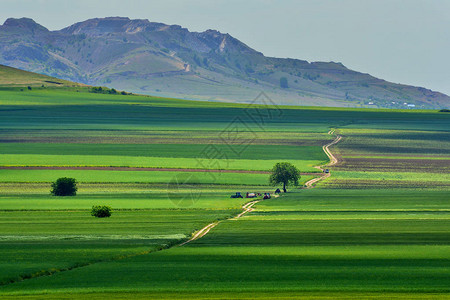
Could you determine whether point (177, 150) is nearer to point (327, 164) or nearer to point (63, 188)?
point (327, 164)

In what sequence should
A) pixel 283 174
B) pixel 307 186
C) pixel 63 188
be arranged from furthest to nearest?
pixel 307 186 → pixel 283 174 → pixel 63 188

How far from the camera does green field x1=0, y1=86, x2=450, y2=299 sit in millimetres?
37562

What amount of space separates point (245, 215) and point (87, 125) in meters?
106

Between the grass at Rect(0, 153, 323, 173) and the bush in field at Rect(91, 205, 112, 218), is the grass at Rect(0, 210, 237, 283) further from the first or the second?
the grass at Rect(0, 153, 323, 173)

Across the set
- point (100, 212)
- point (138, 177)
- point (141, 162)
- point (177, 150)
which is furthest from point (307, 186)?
point (177, 150)

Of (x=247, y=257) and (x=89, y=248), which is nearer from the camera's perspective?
(x=247, y=257)

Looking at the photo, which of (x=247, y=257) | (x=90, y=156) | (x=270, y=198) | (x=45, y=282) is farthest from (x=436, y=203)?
(x=90, y=156)

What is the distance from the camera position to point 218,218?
212ft

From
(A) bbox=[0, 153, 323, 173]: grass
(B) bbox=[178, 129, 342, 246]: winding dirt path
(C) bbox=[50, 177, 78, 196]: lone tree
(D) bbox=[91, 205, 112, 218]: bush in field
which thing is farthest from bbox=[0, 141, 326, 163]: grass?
(D) bbox=[91, 205, 112, 218]: bush in field

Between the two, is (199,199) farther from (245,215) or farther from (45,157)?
(45,157)

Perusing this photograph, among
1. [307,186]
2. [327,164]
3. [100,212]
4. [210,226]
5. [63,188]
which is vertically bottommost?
[210,226]

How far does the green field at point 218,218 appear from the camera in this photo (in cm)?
3756

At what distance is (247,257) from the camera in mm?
44344

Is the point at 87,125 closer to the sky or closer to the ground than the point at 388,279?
closer to the sky
